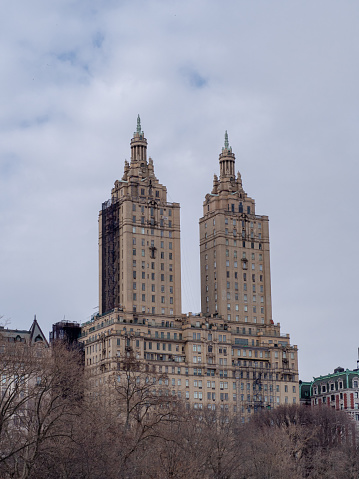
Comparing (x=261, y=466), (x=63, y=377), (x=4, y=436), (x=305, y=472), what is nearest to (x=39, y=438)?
(x=4, y=436)

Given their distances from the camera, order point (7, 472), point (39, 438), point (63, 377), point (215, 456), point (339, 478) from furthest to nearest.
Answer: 1. point (339, 478)
2. point (215, 456)
3. point (63, 377)
4. point (7, 472)
5. point (39, 438)

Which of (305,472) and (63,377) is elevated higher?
(63,377)

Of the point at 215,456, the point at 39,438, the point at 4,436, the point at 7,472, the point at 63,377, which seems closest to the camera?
the point at 39,438

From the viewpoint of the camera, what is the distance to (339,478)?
154 metres

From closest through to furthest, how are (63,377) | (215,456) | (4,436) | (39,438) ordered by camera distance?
(39,438) → (4,436) → (63,377) → (215,456)

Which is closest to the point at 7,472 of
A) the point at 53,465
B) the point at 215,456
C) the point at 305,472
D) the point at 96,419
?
the point at 53,465

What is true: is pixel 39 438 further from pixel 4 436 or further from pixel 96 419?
pixel 96 419

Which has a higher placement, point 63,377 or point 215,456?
point 63,377

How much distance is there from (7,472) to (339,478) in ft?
241

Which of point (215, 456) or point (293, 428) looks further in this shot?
point (293, 428)

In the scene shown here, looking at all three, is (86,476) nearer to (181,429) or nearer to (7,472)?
(7,472)

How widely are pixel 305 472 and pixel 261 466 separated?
2411 cm

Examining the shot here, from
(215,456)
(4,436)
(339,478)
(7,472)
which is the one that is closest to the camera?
(7,472)

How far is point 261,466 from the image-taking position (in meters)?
134
